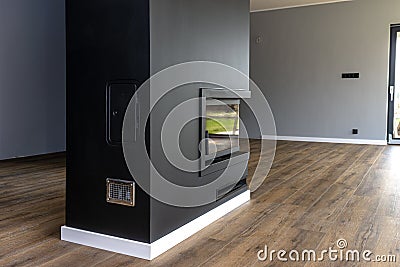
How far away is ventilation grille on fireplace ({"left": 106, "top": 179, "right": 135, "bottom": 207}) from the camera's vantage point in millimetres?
2154

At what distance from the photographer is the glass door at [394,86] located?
7.50 meters

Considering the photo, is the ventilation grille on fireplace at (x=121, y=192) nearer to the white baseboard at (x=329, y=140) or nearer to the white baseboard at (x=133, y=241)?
the white baseboard at (x=133, y=241)

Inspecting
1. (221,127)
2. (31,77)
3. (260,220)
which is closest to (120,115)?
(221,127)

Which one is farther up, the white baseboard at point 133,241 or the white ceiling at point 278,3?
the white ceiling at point 278,3

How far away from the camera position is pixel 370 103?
7.66 metres

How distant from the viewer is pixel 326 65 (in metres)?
8.05

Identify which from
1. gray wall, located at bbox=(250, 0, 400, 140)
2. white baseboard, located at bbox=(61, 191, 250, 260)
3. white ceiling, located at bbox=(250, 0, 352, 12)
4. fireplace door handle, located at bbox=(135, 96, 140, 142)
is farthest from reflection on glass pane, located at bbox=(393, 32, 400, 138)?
fireplace door handle, located at bbox=(135, 96, 140, 142)

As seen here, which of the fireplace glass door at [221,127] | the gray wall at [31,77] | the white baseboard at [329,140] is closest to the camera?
the fireplace glass door at [221,127]

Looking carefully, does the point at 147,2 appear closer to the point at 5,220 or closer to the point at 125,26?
the point at 125,26

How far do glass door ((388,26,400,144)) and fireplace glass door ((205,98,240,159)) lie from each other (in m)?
5.35

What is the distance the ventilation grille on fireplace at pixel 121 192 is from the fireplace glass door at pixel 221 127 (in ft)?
2.28

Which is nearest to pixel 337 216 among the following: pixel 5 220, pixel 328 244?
pixel 328 244

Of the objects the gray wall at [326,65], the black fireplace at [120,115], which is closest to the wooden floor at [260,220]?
the black fireplace at [120,115]

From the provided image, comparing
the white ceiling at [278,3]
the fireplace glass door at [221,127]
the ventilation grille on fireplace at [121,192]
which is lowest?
the ventilation grille on fireplace at [121,192]
